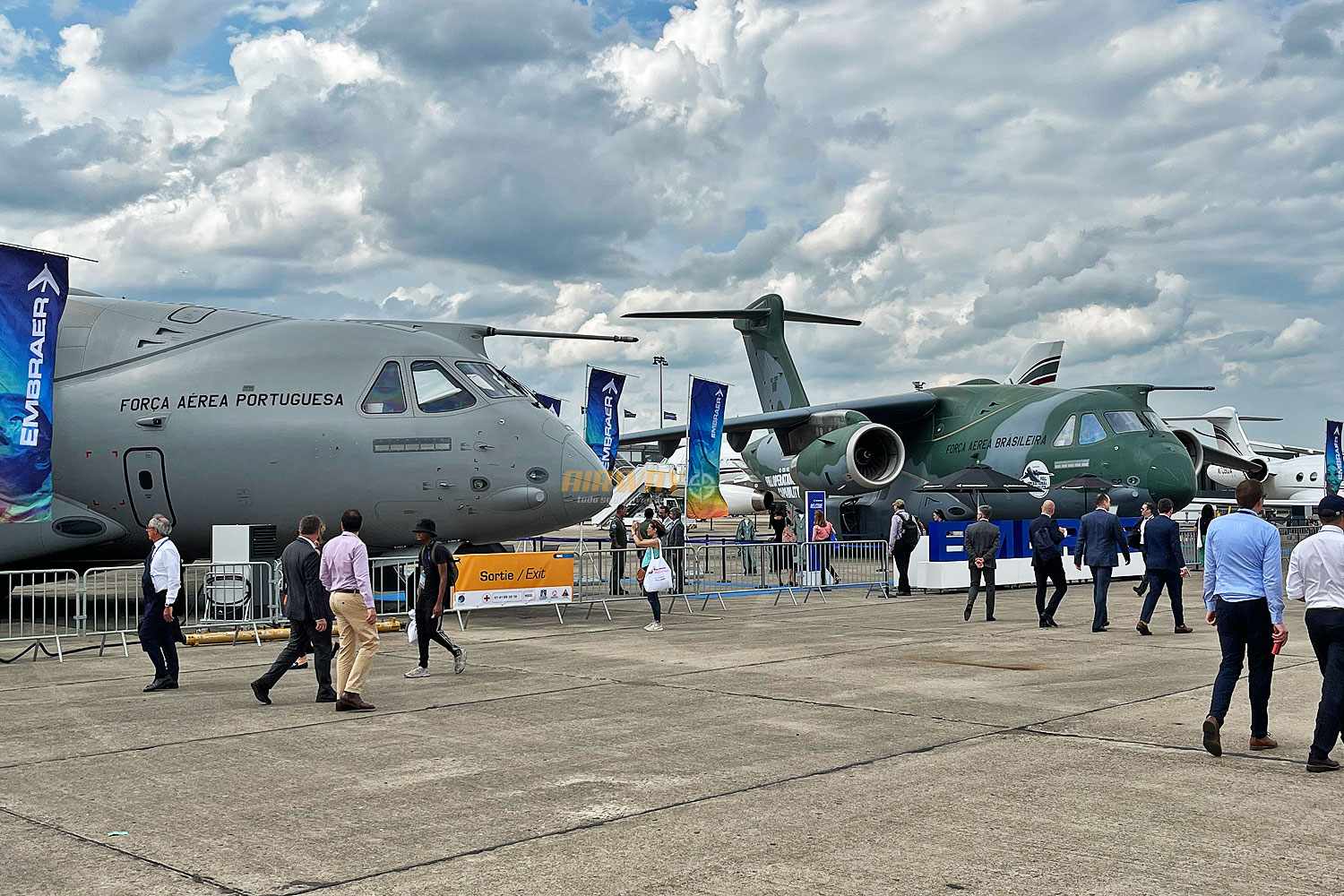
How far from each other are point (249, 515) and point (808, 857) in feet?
39.4

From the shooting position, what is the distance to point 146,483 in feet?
51.3

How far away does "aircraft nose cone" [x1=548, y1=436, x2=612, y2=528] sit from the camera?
15.6 metres

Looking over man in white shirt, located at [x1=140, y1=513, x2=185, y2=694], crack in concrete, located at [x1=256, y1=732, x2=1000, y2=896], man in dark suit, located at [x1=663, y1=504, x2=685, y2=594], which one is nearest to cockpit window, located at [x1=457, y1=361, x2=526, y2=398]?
man in dark suit, located at [x1=663, y1=504, x2=685, y2=594]

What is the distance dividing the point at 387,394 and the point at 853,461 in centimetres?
1317

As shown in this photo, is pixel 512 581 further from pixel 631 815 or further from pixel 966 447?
pixel 966 447

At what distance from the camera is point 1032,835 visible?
5.51 meters

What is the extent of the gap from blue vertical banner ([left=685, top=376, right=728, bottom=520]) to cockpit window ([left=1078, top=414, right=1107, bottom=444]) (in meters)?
7.27

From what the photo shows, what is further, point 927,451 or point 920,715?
point 927,451

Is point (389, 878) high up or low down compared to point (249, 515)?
down

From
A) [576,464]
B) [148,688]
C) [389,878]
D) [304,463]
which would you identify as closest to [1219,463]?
[576,464]

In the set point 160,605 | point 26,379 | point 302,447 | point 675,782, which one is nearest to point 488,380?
point 302,447

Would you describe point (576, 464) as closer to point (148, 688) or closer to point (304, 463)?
point (304, 463)

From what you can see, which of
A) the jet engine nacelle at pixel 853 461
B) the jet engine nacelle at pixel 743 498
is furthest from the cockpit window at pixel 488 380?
the jet engine nacelle at pixel 743 498

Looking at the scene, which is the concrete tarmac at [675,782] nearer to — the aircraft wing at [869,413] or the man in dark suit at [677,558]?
the man in dark suit at [677,558]
